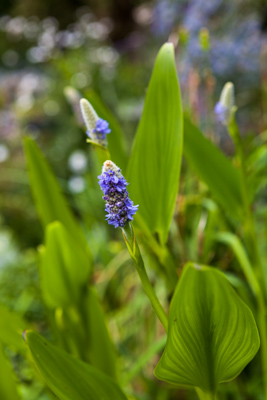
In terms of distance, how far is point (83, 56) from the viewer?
2.70 m

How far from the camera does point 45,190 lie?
529 millimetres

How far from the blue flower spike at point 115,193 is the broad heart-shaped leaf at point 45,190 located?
27 cm

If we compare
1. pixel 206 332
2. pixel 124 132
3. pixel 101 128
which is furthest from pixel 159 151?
pixel 124 132

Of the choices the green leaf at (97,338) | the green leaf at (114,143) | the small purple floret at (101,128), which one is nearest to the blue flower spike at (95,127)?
the small purple floret at (101,128)

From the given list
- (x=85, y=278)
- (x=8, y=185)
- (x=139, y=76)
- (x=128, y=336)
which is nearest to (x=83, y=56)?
(x=139, y=76)

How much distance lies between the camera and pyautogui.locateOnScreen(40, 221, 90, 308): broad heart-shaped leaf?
1.56ft

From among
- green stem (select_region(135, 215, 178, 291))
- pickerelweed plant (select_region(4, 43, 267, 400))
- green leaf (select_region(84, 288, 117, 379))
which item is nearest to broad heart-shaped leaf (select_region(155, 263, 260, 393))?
pickerelweed plant (select_region(4, 43, 267, 400))

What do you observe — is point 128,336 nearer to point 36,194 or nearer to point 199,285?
point 36,194

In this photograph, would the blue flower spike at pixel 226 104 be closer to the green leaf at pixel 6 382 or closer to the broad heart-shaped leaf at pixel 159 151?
the broad heart-shaped leaf at pixel 159 151

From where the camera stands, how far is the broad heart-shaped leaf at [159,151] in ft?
1.22

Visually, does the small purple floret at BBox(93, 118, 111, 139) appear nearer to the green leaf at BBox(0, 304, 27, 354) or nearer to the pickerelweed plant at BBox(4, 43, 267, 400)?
the pickerelweed plant at BBox(4, 43, 267, 400)

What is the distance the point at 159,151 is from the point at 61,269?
0.21 metres

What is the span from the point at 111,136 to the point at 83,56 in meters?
2.40

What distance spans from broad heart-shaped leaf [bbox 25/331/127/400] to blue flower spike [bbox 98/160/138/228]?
0.11 metres
